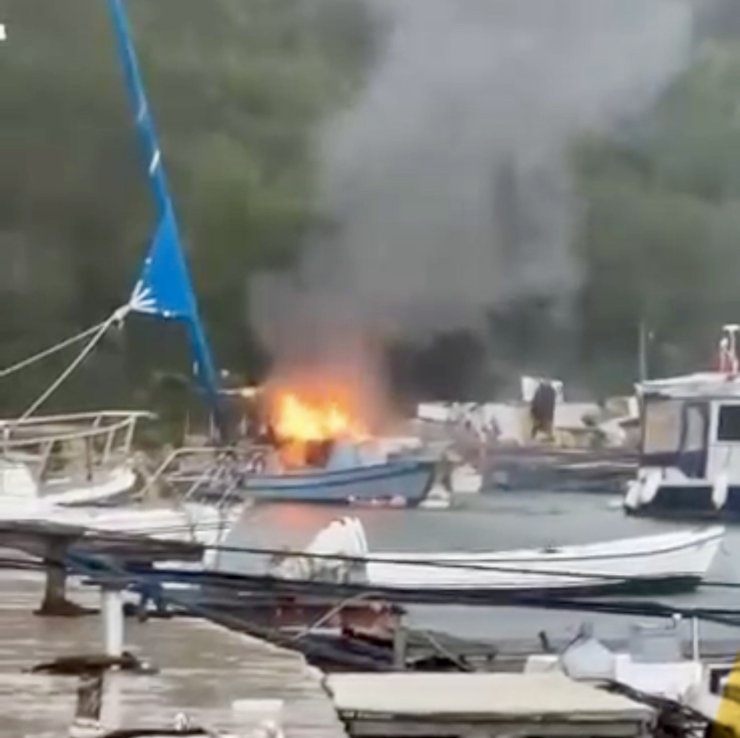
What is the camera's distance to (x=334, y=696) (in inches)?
71.7

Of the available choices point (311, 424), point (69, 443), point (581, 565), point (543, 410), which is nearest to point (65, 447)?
point (69, 443)

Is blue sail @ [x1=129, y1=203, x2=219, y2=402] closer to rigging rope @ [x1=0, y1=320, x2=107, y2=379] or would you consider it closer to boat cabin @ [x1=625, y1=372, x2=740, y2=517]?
rigging rope @ [x1=0, y1=320, x2=107, y2=379]

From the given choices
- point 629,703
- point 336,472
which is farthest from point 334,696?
point 336,472

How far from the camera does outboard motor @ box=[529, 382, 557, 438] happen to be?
4227 millimetres

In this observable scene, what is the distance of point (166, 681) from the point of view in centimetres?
231

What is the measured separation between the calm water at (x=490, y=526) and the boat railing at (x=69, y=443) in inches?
14.0

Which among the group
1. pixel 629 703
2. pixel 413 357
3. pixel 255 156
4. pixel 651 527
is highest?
pixel 255 156

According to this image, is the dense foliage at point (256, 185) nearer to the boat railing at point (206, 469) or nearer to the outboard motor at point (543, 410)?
the outboard motor at point (543, 410)

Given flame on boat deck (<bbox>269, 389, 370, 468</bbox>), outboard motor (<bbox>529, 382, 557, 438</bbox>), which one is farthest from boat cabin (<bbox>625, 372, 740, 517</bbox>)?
flame on boat deck (<bbox>269, 389, 370, 468</bbox>)

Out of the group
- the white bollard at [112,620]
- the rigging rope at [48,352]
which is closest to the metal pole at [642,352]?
the rigging rope at [48,352]

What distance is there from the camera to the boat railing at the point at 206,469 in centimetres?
425

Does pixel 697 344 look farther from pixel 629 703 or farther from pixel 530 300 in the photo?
pixel 629 703

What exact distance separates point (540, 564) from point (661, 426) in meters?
0.44

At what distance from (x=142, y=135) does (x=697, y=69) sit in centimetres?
135
